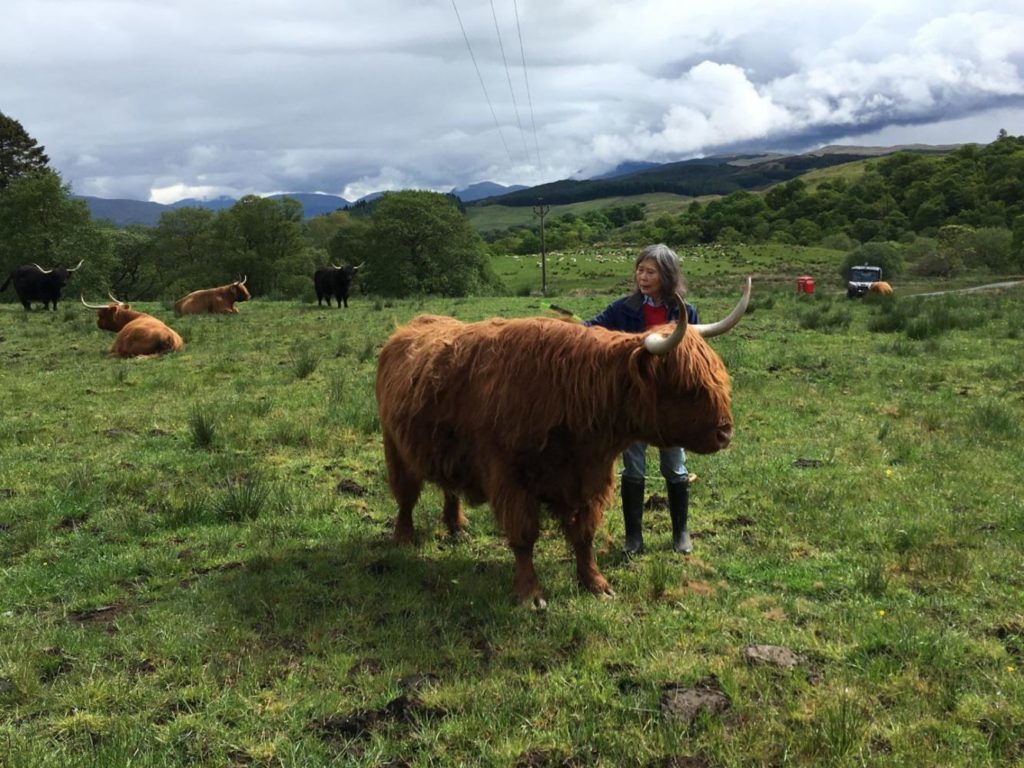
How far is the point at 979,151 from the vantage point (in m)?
107

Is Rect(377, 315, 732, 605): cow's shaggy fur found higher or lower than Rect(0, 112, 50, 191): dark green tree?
lower

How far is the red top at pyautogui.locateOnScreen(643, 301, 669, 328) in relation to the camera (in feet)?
14.8

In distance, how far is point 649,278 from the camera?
4387 mm

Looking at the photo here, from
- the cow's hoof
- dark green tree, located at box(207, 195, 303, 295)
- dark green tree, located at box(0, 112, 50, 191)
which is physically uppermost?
dark green tree, located at box(0, 112, 50, 191)

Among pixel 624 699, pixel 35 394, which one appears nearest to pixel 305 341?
pixel 35 394

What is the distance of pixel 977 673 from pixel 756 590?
1.22m

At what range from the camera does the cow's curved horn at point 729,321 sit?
329 cm

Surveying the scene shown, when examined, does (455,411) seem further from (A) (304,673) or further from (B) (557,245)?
(B) (557,245)

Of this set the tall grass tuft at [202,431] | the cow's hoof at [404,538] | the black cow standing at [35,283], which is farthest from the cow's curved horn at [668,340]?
the black cow standing at [35,283]

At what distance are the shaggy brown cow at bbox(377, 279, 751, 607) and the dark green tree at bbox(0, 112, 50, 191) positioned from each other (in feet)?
164

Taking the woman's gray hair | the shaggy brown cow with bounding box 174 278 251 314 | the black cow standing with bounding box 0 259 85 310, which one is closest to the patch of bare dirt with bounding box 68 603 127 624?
the woman's gray hair

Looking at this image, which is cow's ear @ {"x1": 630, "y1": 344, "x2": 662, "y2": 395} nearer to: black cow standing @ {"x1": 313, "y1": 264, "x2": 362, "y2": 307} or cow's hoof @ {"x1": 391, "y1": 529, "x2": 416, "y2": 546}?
cow's hoof @ {"x1": 391, "y1": 529, "x2": 416, "y2": 546}

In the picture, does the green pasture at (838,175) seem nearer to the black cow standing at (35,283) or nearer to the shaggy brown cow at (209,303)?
the shaggy brown cow at (209,303)

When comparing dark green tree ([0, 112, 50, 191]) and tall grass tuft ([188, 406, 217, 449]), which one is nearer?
tall grass tuft ([188, 406, 217, 449])
